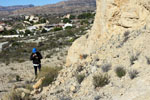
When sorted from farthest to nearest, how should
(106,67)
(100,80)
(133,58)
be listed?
(106,67), (133,58), (100,80)

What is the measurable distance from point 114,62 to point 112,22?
2760mm

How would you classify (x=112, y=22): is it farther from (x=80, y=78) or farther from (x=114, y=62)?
(x=80, y=78)

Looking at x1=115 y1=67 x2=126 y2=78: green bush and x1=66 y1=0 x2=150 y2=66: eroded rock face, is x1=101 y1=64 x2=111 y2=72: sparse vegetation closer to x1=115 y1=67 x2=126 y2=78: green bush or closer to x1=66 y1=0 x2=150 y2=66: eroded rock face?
x1=115 y1=67 x2=126 y2=78: green bush

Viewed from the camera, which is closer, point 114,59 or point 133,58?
point 133,58

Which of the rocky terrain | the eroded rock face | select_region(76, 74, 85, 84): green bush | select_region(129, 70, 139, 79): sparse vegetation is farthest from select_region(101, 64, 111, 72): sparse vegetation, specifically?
the eroded rock face

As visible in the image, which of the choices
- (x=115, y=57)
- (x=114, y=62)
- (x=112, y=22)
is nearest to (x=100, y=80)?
(x=114, y=62)

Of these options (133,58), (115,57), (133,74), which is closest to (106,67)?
(115,57)

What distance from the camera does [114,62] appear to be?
22.9 ft

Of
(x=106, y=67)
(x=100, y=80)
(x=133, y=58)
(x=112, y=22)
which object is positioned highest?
(x=112, y=22)

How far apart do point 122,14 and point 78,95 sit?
3978 mm

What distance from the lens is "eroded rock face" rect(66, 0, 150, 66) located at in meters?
8.15

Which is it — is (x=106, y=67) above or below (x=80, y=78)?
above

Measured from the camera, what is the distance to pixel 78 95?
617 cm

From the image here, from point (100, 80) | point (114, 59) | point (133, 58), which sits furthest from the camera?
point (114, 59)
